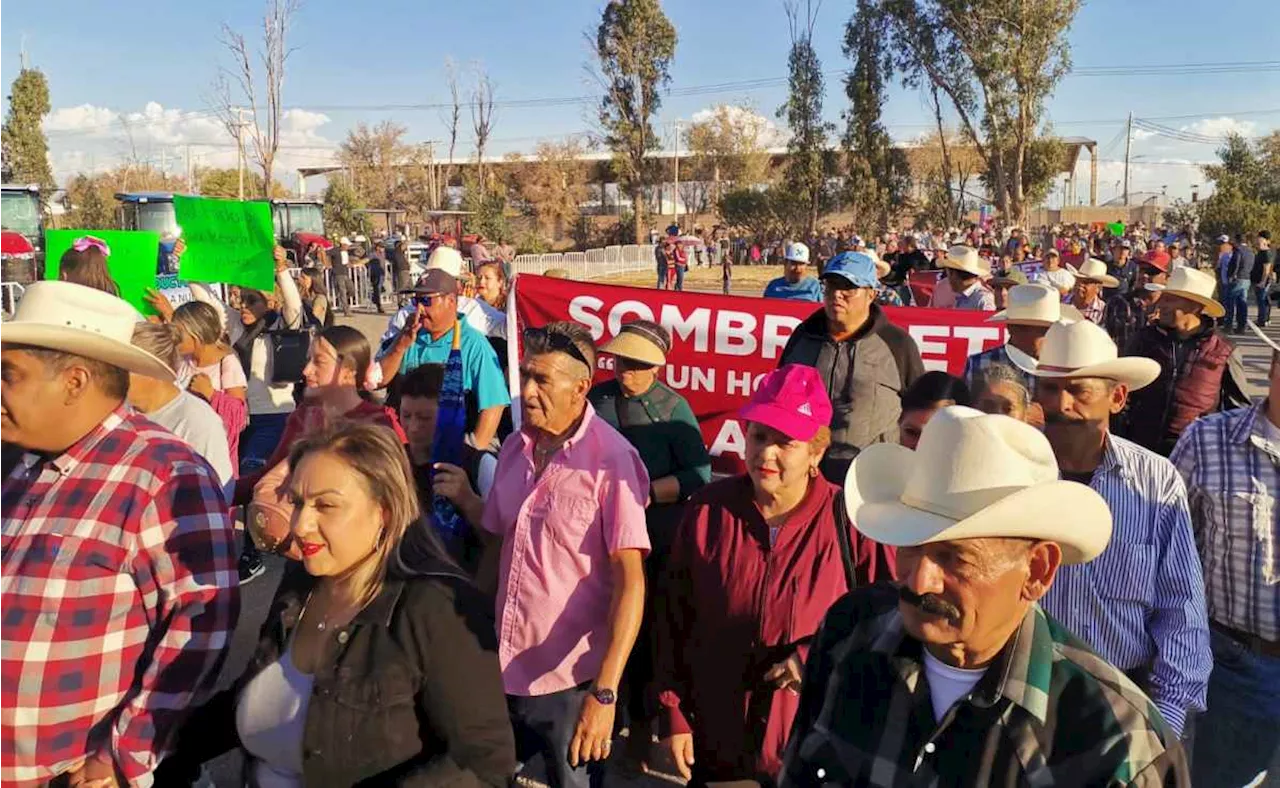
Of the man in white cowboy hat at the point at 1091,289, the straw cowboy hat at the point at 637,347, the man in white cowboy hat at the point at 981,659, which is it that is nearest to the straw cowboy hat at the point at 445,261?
the straw cowboy hat at the point at 637,347

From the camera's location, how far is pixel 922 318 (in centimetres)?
593

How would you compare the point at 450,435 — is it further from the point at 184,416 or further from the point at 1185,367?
the point at 1185,367

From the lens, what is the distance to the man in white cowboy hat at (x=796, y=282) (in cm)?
705

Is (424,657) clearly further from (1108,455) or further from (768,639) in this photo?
(1108,455)

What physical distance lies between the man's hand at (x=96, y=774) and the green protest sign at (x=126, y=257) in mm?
6882

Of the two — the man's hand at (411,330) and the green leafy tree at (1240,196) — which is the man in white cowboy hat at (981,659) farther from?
the green leafy tree at (1240,196)

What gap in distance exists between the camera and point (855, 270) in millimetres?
4180

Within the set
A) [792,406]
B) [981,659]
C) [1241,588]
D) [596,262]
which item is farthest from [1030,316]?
[596,262]

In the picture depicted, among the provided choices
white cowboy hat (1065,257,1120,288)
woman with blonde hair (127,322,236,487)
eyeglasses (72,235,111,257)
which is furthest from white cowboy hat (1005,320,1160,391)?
eyeglasses (72,235,111,257)

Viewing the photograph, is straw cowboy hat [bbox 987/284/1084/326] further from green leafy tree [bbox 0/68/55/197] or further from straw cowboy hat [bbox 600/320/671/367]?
green leafy tree [bbox 0/68/55/197]

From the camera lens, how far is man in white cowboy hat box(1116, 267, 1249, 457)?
4.90 metres

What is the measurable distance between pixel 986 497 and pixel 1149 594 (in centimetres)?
126

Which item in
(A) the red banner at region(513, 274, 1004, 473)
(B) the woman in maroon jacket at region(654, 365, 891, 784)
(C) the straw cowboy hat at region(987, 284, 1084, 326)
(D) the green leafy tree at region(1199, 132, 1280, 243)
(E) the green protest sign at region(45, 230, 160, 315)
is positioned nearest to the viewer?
(B) the woman in maroon jacket at region(654, 365, 891, 784)

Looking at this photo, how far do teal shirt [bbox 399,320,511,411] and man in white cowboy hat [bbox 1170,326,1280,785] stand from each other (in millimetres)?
2793
